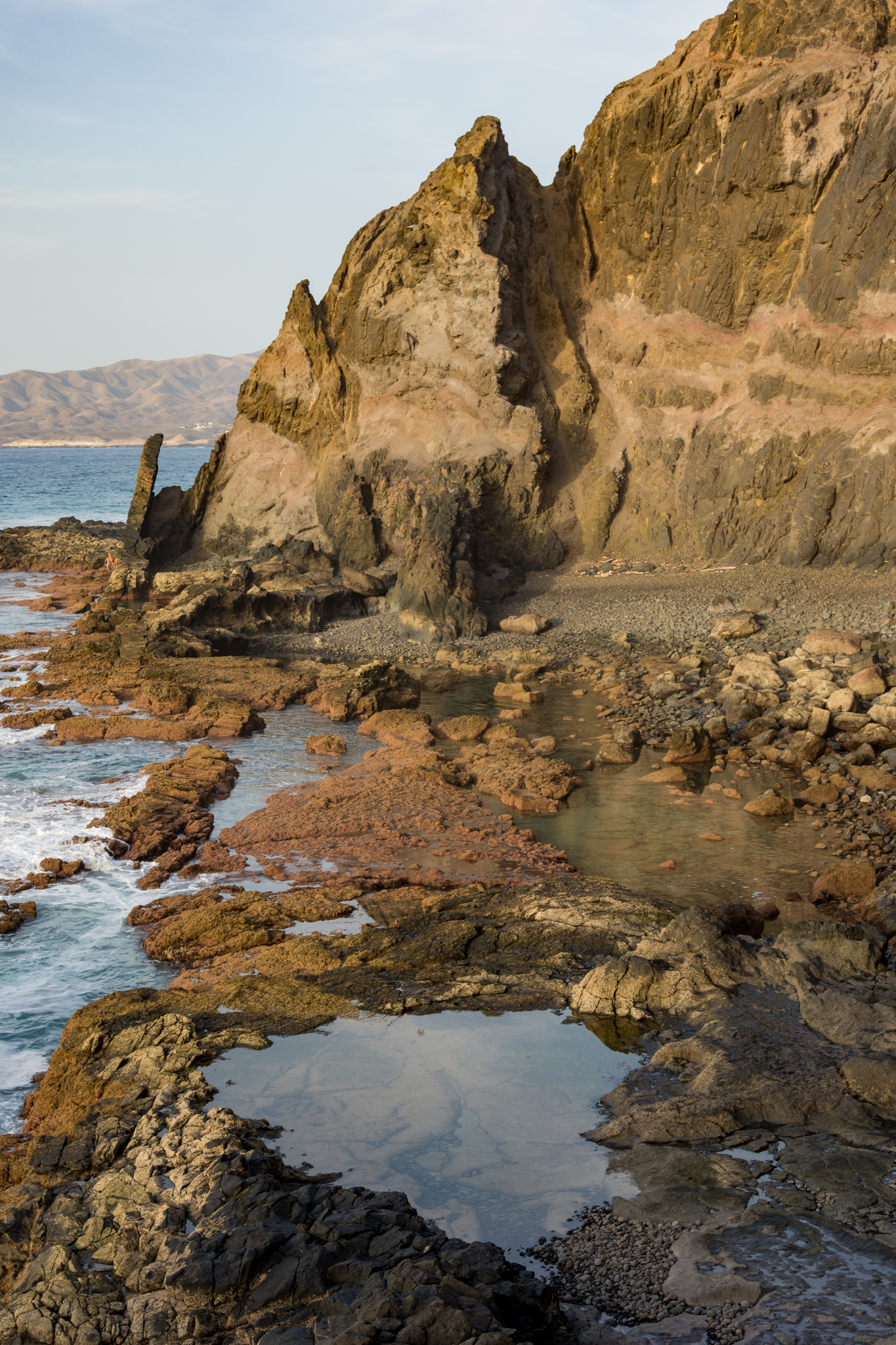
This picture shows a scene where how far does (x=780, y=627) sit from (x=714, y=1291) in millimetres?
20602

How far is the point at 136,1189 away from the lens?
6.90 m

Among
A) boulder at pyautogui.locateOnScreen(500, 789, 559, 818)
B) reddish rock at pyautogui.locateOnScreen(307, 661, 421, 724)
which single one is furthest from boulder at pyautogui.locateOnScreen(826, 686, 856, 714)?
reddish rock at pyautogui.locateOnScreen(307, 661, 421, 724)

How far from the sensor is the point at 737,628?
24.4 metres

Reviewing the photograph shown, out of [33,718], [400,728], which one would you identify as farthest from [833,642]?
[33,718]

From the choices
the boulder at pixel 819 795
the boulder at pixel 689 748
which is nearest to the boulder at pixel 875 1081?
the boulder at pixel 819 795

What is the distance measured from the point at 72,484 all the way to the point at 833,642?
315 ft

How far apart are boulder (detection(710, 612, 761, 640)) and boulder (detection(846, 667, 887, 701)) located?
4552mm

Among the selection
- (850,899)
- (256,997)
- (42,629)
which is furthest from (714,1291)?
(42,629)

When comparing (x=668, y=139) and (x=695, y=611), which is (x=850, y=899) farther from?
(x=668, y=139)

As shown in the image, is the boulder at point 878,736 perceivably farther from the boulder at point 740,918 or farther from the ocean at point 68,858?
the ocean at point 68,858

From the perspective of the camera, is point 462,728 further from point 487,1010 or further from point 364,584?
point 364,584

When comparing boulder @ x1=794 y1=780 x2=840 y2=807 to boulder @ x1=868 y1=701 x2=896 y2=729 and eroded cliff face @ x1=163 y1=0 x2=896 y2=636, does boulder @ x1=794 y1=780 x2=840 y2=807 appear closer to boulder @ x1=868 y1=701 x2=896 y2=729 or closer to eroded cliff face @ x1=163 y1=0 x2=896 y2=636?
boulder @ x1=868 y1=701 x2=896 y2=729

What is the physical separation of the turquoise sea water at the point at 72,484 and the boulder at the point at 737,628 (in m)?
46.6

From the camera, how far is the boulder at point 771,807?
1614cm
